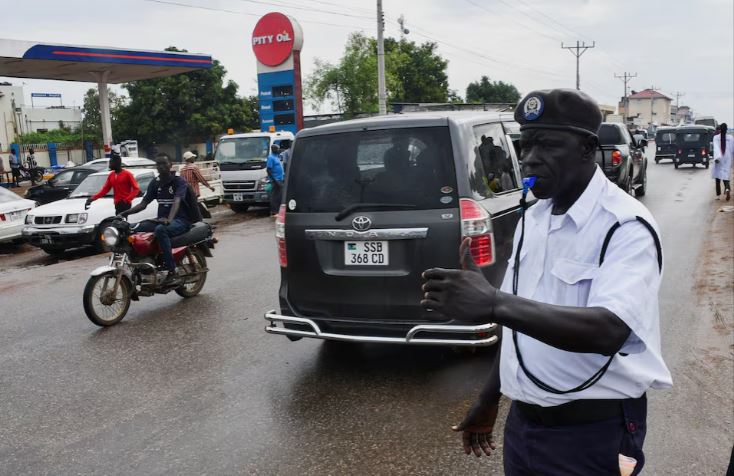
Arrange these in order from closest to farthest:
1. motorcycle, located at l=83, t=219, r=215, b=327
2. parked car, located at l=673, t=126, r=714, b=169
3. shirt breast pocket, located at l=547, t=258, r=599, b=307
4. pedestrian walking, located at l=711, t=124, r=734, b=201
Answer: shirt breast pocket, located at l=547, t=258, r=599, b=307 → motorcycle, located at l=83, t=219, r=215, b=327 → pedestrian walking, located at l=711, t=124, r=734, b=201 → parked car, located at l=673, t=126, r=714, b=169

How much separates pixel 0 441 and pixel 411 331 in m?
2.82

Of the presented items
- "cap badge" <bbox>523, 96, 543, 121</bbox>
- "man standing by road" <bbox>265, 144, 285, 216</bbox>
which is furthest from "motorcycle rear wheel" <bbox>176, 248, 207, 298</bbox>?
"man standing by road" <bbox>265, 144, 285, 216</bbox>

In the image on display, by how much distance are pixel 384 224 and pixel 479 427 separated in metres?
2.68

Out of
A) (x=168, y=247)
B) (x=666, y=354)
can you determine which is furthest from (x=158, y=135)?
(x=666, y=354)

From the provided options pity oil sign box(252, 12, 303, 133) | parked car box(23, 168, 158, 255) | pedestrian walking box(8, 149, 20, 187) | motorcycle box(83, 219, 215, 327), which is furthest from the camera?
pedestrian walking box(8, 149, 20, 187)

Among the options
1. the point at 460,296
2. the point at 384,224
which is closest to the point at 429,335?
the point at 384,224

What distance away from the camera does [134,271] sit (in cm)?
780

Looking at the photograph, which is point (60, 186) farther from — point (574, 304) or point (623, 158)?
point (574, 304)

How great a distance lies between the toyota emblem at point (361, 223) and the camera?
503 centimetres

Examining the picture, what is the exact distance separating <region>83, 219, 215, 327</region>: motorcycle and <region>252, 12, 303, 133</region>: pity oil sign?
17.0m

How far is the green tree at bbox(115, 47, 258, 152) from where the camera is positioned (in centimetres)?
5756

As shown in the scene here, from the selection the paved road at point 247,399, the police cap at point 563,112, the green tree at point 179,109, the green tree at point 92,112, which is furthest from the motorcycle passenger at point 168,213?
the green tree at point 92,112

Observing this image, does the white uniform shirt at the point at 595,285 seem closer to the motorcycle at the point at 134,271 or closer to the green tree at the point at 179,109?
the motorcycle at the point at 134,271

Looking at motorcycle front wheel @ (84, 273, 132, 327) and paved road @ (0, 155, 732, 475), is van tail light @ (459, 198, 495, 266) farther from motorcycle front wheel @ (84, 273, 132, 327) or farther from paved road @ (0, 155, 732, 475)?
motorcycle front wheel @ (84, 273, 132, 327)
